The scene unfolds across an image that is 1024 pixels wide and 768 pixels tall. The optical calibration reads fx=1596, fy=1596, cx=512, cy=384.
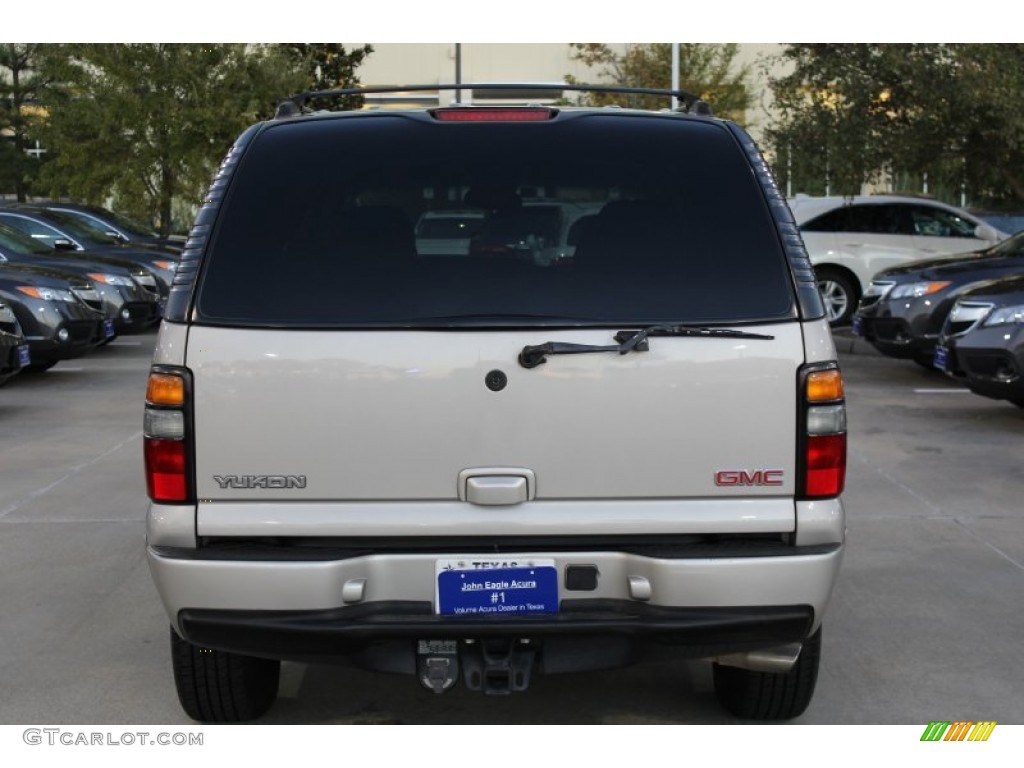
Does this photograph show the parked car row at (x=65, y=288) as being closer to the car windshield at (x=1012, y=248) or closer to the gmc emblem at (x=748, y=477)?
the car windshield at (x=1012, y=248)

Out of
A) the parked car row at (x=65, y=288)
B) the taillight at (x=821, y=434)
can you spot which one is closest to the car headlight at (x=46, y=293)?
the parked car row at (x=65, y=288)

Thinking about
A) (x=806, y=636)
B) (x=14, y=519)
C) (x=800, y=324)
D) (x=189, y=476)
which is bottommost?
(x=14, y=519)

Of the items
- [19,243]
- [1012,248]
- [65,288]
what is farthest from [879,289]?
[19,243]

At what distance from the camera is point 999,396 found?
11305mm

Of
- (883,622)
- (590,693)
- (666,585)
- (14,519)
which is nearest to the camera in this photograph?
(666,585)

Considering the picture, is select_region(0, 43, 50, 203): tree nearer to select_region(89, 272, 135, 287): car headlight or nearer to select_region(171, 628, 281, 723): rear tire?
select_region(89, 272, 135, 287): car headlight

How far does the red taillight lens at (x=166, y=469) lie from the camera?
4180 mm

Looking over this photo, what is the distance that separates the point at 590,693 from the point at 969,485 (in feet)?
15.3

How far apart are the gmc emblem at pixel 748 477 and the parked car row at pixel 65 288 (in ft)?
29.7

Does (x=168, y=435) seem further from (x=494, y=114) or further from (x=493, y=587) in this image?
(x=494, y=114)

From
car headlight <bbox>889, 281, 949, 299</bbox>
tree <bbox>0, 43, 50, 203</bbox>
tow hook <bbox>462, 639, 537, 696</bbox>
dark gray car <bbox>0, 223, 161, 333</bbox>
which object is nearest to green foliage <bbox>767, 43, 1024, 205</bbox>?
car headlight <bbox>889, 281, 949, 299</bbox>

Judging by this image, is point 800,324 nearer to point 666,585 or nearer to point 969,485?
point 666,585

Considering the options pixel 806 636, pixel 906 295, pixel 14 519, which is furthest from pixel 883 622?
pixel 906 295

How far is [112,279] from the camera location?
693 inches
